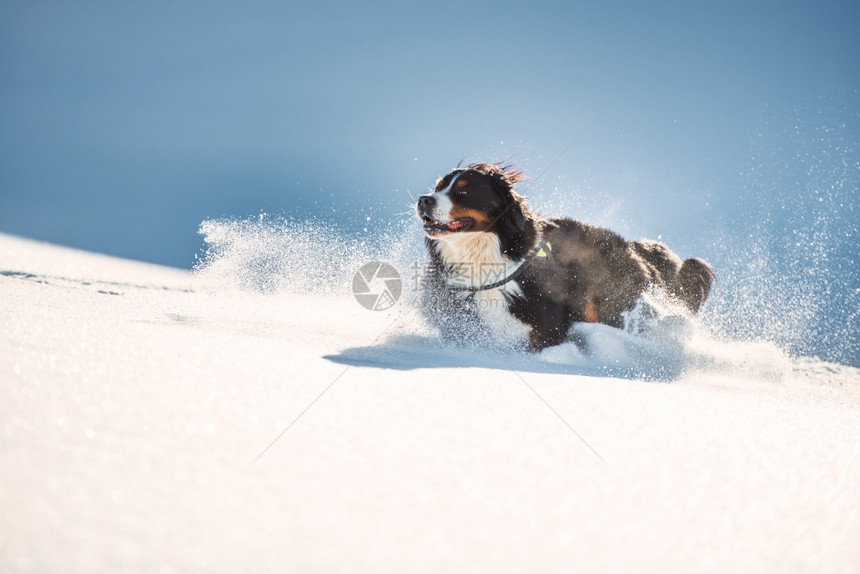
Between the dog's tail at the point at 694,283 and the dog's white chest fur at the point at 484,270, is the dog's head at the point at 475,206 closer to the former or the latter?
Result: the dog's white chest fur at the point at 484,270

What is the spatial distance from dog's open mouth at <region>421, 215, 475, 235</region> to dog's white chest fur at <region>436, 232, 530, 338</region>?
0.22 feet

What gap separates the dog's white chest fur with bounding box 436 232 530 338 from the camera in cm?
377

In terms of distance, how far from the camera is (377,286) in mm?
5164

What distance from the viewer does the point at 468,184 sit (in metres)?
3.89

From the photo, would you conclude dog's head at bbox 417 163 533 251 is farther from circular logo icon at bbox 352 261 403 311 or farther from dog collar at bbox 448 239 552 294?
circular logo icon at bbox 352 261 403 311

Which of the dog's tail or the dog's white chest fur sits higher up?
the dog's white chest fur

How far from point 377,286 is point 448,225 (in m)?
1.53

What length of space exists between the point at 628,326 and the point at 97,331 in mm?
3865

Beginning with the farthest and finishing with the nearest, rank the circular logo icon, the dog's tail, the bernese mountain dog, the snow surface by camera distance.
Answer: the dog's tail, the circular logo icon, the bernese mountain dog, the snow surface

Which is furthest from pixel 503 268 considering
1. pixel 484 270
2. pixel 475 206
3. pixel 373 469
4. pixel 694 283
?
pixel 373 469

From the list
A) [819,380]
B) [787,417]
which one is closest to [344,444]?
[787,417]

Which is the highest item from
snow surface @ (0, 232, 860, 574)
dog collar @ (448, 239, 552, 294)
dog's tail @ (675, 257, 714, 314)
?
dog collar @ (448, 239, 552, 294)

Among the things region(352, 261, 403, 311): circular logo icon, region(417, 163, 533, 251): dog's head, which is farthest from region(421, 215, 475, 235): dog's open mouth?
region(352, 261, 403, 311): circular logo icon

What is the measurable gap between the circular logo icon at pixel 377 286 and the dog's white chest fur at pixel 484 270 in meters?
0.65
